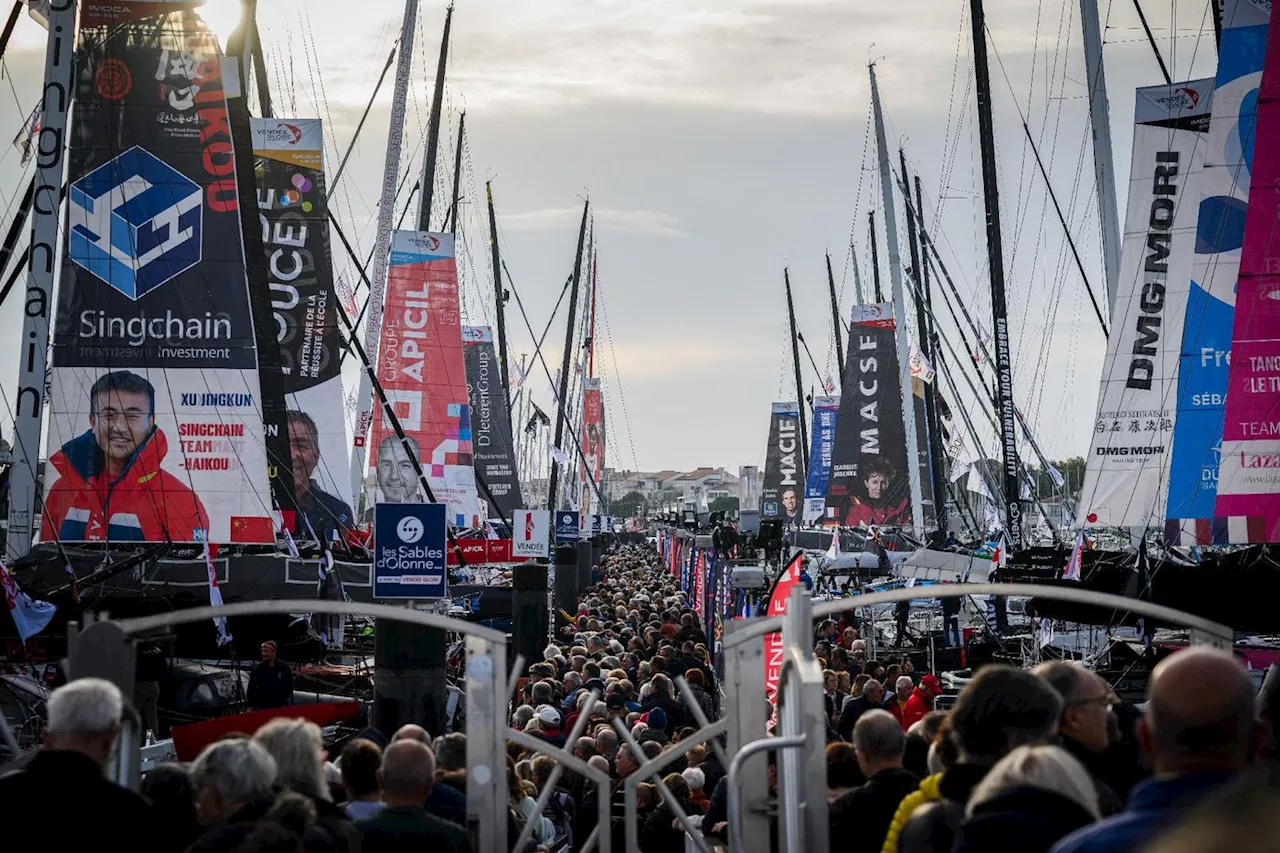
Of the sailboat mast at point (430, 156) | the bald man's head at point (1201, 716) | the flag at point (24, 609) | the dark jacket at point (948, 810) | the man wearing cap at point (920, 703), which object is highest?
the sailboat mast at point (430, 156)

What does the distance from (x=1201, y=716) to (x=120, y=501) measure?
14.9 metres

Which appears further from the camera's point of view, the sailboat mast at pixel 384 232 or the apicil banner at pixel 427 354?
the apicil banner at pixel 427 354

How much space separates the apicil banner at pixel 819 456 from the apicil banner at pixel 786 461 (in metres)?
15.5

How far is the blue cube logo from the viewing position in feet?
55.5

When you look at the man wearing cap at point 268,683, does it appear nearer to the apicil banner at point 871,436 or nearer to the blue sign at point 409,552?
the blue sign at point 409,552

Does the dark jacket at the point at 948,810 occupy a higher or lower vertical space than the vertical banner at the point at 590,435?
lower

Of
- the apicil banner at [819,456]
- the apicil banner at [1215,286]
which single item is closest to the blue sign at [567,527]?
the apicil banner at [819,456]

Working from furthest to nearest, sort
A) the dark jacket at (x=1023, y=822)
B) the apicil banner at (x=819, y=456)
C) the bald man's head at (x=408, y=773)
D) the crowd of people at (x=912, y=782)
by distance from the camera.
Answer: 1. the apicil banner at (x=819, y=456)
2. the bald man's head at (x=408, y=773)
3. the dark jacket at (x=1023, y=822)
4. the crowd of people at (x=912, y=782)

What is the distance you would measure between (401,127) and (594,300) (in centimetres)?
2921

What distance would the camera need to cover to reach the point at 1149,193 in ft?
63.6

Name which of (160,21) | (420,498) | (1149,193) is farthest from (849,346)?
(160,21)

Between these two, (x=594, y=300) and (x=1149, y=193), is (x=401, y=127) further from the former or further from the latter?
(x=594, y=300)

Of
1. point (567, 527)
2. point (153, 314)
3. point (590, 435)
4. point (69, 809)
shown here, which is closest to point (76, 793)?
point (69, 809)

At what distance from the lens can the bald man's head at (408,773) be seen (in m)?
5.43
